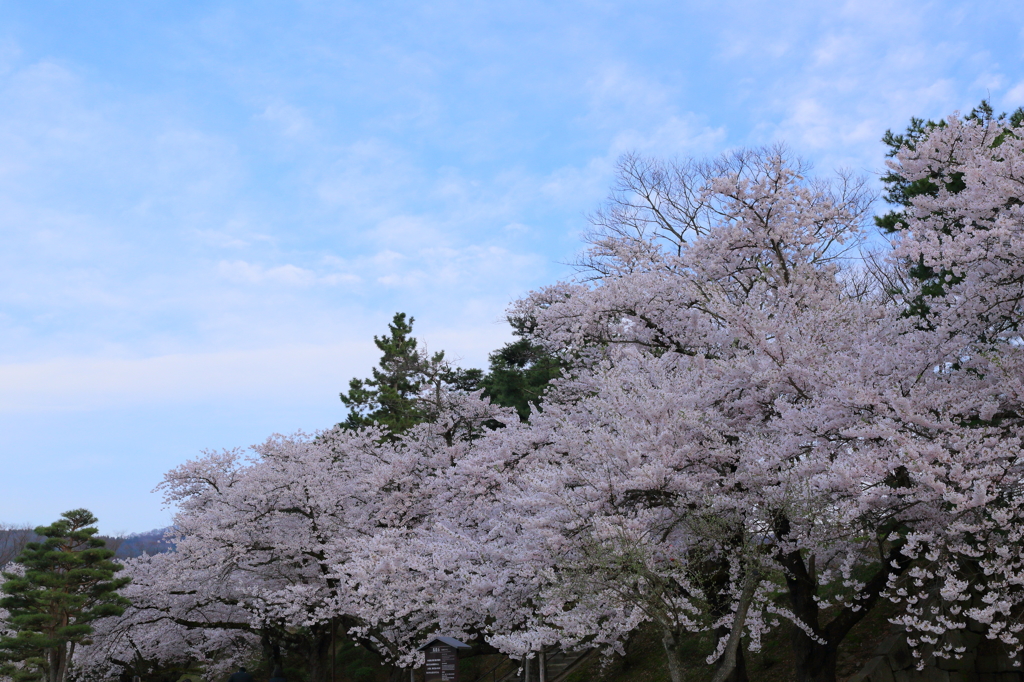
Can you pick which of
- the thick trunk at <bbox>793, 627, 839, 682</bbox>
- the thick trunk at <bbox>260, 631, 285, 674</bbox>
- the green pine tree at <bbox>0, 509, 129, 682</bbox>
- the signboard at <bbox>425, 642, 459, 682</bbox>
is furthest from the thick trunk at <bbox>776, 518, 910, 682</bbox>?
the green pine tree at <bbox>0, 509, 129, 682</bbox>

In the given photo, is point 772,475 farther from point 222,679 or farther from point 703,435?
point 222,679

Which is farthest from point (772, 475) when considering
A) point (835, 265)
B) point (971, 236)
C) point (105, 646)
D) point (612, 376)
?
point (105, 646)

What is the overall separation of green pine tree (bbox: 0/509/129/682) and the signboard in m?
12.9

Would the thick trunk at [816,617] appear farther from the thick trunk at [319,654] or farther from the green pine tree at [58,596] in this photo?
the green pine tree at [58,596]

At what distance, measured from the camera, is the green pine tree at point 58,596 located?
71.7ft

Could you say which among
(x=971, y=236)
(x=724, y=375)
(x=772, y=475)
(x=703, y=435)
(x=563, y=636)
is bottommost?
(x=563, y=636)

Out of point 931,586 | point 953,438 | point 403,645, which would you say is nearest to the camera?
point 953,438

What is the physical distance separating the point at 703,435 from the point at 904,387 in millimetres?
3137

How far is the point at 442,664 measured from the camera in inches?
559

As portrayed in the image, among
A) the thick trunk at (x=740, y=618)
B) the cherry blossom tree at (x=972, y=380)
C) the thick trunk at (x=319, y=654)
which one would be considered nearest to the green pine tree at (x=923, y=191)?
the cherry blossom tree at (x=972, y=380)

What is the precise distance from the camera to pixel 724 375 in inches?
508

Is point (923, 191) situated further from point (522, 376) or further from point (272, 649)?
point (272, 649)

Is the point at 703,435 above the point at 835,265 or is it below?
below

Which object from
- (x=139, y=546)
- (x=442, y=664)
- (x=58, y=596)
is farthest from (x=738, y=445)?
(x=139, y=546)
